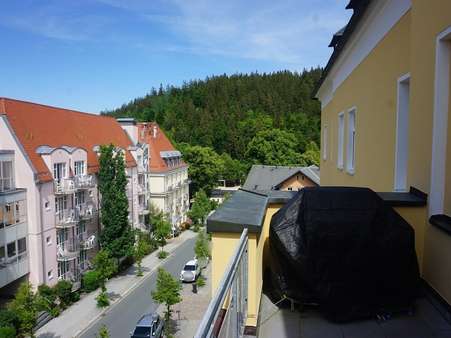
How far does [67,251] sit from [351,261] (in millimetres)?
24993

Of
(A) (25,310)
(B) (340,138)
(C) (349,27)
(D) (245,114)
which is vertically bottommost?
(A) (25,310)

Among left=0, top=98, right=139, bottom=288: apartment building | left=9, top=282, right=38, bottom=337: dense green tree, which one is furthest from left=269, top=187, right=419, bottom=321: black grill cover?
left=0, top=98, right=139, bottom=288: apartment building

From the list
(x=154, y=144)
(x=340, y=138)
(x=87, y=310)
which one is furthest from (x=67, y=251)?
(x=154, y=144)

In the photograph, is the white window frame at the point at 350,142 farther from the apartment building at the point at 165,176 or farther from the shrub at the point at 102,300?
the apartment building at the point at 165,176

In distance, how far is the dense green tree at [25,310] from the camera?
18.3m

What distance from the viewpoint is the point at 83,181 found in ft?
91.8

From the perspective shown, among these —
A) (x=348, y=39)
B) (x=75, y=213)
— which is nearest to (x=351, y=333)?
(x=348, y=39)

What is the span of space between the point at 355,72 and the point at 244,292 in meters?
7.91

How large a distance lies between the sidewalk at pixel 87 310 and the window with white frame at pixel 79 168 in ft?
26.1

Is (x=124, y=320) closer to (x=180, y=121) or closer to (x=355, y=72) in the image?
(x=355, y=72)

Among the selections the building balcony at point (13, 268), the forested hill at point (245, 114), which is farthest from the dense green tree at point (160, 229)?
the forested hill at point (245, 114)

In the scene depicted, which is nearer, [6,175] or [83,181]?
[6,175]

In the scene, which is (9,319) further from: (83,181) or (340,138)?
(340,138)

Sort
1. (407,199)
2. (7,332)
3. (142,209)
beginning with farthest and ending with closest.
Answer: (142,209)
(7,332)
(407,199)
